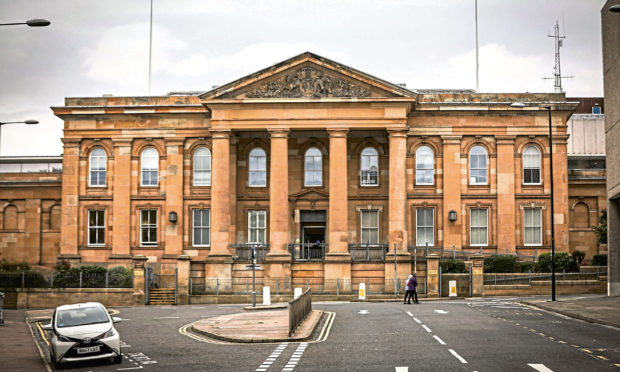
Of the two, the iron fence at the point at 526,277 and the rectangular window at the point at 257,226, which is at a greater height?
the rectangular window at the point at 257,226

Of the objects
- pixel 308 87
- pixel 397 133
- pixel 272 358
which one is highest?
pixel 308 87

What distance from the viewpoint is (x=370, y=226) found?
58250 millimetres

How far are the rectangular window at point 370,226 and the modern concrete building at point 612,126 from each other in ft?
55.1

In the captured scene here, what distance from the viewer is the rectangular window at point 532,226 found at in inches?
2282

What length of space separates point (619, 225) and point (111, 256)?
32514 millimetres

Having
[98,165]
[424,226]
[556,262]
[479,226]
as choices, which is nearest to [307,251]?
[424,226]

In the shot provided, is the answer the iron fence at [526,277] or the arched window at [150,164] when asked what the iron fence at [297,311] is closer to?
the iron fence at [526,277]

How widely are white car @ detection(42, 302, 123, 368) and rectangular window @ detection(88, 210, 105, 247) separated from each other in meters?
36.0

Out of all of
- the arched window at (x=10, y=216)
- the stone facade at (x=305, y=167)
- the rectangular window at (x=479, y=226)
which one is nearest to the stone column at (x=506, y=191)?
the stone facade at (x=305, y=167)

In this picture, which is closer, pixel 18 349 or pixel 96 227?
pixel 18 349

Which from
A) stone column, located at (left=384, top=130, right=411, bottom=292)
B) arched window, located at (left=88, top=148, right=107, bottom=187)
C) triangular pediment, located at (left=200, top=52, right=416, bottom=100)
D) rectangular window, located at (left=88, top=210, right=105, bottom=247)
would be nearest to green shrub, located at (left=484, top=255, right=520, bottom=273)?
stone column, located at (left=384, top=130, right=411, bottom=292)

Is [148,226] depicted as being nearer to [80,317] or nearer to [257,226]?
[257,226]

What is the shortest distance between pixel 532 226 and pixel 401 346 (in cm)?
3610

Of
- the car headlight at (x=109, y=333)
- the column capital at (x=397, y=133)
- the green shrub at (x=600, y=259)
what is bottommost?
the car headlight at (x=109, y=333)
